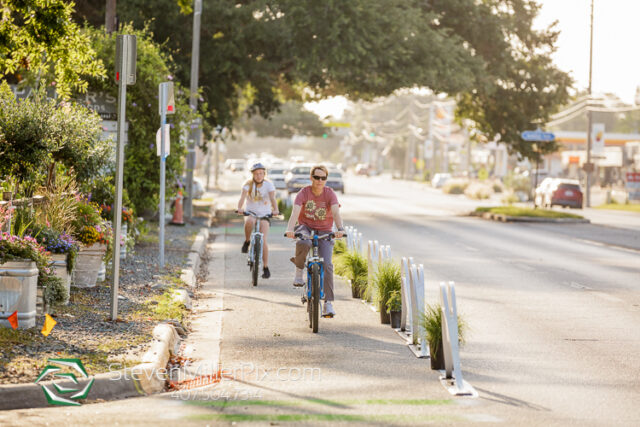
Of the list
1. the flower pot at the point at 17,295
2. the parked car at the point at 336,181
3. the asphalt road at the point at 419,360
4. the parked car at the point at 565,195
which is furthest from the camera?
the parked car at the point at 336,181

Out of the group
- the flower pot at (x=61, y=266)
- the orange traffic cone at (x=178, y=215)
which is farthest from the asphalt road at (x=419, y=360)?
the orange traffic cone at (x=178, y=215)

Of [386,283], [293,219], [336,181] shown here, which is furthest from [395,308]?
[336,181]

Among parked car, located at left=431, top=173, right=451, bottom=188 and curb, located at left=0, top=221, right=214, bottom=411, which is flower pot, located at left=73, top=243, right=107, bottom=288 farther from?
parked car, located at left=431, top=173, right=451, bottom=188

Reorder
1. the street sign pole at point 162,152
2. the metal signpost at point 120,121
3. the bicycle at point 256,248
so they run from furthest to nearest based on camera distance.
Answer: the street sign pole at point 162,152
the bicycle at point 256,248
the metal signpost at point 120,121

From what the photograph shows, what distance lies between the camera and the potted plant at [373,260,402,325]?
1129 cm

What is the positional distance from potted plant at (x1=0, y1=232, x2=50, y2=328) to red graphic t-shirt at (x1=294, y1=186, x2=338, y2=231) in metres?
3.09

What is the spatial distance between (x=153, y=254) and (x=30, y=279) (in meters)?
8.41

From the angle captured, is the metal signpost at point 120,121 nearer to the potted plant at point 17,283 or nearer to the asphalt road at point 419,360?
the potted plant at point 17,283

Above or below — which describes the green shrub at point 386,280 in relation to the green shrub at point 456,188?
above

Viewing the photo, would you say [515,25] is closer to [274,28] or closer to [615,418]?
[274,28]

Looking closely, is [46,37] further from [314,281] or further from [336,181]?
[336,181]

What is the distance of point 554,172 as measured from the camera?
406 feet

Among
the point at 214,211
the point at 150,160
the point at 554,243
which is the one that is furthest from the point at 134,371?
the point at 214,211

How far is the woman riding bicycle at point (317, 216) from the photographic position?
438 inches
